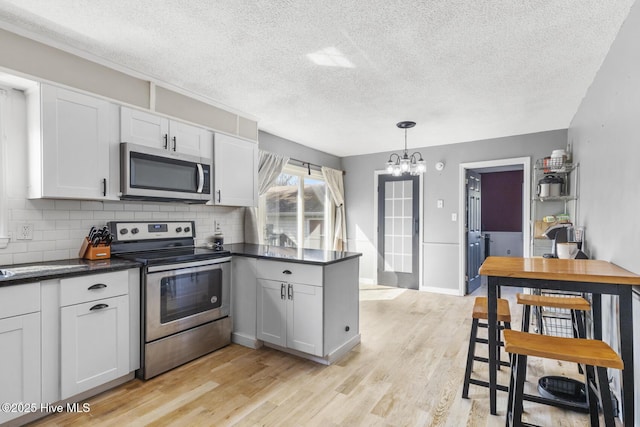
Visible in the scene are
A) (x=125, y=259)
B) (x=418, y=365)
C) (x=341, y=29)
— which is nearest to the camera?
(x=341, y=29)

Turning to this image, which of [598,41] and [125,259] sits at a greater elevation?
[598,41]

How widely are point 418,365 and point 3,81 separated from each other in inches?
141

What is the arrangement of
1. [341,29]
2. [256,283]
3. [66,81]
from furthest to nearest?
[256,283] < [66,81] < [341,29]

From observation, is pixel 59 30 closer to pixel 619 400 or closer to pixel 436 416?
pixel 436 416

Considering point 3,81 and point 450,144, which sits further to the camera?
point 450,144

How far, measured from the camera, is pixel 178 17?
1.98 m

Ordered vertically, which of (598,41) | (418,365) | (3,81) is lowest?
(418,365)

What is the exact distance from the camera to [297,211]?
16.7 ft

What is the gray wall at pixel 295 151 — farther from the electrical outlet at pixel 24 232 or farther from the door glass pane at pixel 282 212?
the electrical outlet at pixel 24 232

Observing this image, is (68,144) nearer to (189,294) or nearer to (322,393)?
→ (189,294)

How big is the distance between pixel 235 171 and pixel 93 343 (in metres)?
1.97

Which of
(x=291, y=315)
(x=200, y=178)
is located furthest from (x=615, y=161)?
(x=200, y=178)

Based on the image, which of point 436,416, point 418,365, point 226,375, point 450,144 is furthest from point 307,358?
point 450,144

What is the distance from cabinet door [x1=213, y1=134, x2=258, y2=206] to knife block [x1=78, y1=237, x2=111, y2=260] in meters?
1.04
